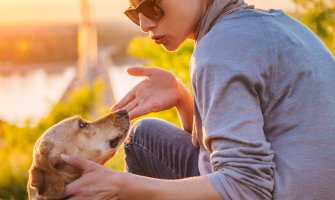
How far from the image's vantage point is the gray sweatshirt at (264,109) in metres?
2.50

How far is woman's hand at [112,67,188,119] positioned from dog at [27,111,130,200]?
0.07 meters

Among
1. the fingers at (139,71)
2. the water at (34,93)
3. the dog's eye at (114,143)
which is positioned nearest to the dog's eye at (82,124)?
the dog's eye at (114,143)

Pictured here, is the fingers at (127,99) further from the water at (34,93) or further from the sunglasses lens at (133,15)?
the water at (34,93)

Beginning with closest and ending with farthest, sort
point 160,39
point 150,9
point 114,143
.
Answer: point 150,9 → point 160,39 → point 114,143

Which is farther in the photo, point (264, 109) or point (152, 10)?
point (152, 10)

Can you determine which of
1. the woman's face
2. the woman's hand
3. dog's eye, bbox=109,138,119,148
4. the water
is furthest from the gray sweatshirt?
the water

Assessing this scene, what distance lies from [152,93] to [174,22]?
63 cm

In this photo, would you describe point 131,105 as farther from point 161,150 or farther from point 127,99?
point 161,150

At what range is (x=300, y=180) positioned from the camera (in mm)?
2570

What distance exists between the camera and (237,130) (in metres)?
2.48

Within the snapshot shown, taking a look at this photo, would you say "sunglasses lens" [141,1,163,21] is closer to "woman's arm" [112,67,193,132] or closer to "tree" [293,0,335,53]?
"woman's arm" [112,67,193,132]

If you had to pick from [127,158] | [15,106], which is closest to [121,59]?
[15,106]

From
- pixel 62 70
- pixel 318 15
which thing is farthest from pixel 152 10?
pixel 62 70

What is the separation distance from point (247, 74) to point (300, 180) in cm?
43
